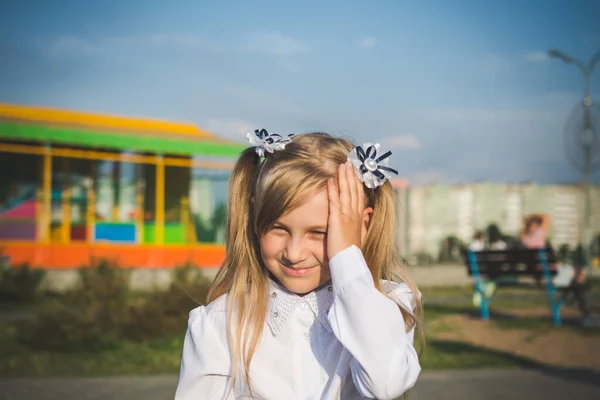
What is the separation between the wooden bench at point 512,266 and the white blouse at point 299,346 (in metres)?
6.99

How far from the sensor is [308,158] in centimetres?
202

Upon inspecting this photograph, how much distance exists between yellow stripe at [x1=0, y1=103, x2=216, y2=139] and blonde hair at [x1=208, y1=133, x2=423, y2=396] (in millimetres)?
12066

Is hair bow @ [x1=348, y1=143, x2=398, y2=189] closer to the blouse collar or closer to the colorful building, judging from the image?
the blouse collar

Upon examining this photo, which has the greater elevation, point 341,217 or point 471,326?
point 341,217

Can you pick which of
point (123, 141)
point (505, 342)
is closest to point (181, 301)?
point (505, 342)

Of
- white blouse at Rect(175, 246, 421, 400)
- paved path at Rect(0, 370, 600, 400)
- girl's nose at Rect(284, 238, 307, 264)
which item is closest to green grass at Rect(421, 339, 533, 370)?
paved path at Rect(0, 370, 600, 400)

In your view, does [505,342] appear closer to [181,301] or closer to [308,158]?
[181,301]

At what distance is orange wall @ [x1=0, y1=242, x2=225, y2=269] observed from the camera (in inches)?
490

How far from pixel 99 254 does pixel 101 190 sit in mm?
1733

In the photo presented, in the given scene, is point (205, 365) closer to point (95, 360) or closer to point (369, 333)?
point (369, 333)

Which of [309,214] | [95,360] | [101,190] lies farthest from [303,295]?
[101,190]

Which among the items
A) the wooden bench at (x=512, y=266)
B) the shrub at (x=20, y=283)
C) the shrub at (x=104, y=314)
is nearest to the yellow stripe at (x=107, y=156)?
the shrub at (x=20, y=283)

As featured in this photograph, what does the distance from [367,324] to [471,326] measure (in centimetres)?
688

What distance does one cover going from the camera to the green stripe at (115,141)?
41.4 feet
